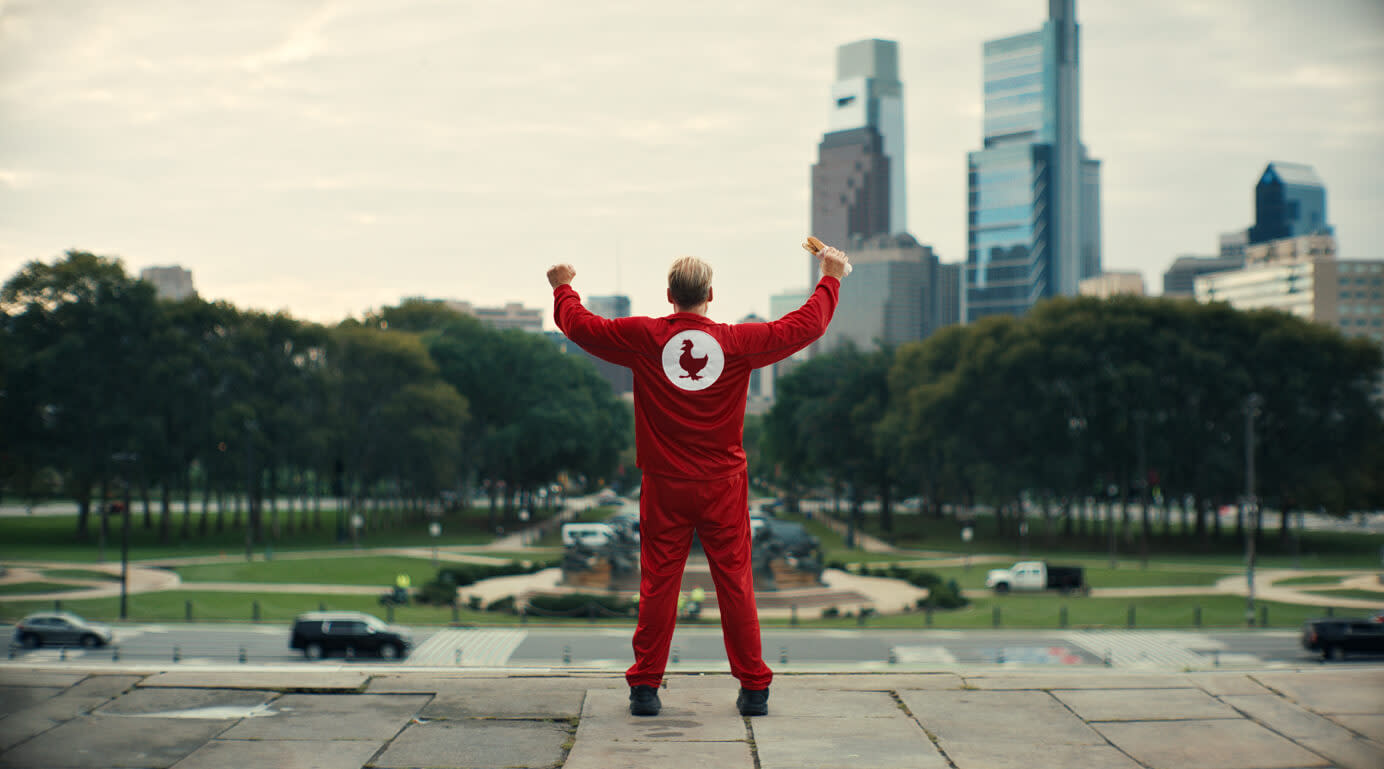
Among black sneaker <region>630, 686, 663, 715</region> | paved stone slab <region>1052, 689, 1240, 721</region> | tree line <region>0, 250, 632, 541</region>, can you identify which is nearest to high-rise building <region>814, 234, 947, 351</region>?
tree line <region>0, 250, 632, 541</region>

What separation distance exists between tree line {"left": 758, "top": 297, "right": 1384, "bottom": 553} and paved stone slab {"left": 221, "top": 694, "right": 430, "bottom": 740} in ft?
166

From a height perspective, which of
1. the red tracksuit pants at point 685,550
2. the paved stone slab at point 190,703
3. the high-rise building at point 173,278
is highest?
the high-rise building at point 173,278

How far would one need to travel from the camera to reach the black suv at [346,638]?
25906 mm

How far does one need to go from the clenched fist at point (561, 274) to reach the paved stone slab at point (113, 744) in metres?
2.84

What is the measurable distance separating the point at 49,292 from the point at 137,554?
13.3m

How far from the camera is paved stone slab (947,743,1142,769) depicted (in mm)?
4398

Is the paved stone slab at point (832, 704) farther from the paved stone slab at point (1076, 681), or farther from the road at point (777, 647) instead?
the road at point (777, 647)

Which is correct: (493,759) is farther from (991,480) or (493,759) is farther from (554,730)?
(991,480)

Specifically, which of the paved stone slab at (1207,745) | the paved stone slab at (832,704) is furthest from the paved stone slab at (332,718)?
the paved stone slab at (1207,745)

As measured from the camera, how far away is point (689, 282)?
18.0 ft

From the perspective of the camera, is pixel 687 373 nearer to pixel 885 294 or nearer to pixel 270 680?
pixel 270 680

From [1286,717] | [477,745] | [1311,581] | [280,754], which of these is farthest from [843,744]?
[1311,581]

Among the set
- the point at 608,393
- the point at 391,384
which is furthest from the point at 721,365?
the point at 608,393

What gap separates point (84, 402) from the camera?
48.3m
